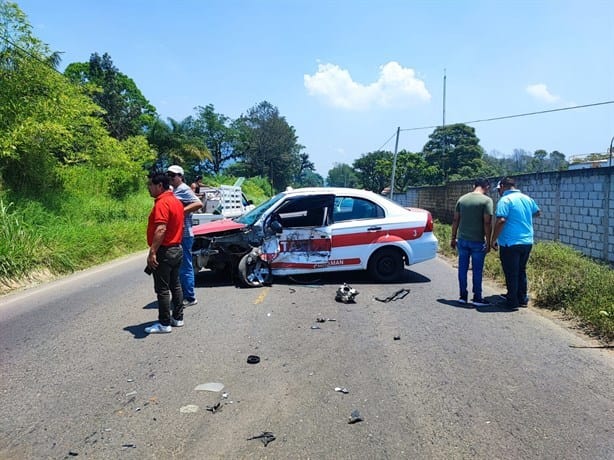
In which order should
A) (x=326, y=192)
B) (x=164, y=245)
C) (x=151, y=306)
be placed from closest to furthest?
(x=164, y=245) < (x=151, y=306) < (x=326, y=192)

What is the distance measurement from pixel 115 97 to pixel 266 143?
29.0 meters

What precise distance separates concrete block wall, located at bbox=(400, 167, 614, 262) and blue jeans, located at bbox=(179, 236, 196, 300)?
8.40 metres

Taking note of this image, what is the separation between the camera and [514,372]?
4.41 meters

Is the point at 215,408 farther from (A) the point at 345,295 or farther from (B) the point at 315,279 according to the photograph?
(B) the point at 315,279

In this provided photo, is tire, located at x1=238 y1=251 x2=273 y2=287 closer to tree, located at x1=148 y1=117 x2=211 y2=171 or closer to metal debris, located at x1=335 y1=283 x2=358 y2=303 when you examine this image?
metal debris, located at x1=335 y1=283 x2=358 y2=303

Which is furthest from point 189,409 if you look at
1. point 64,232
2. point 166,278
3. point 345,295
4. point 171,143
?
point 171,143

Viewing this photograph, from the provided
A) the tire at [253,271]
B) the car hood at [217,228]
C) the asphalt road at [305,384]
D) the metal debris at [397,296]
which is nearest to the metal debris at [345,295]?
the asphalt road at [305,384]

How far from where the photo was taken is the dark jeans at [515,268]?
6656 millimetres

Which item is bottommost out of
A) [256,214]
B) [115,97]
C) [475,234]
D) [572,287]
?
[572,287]

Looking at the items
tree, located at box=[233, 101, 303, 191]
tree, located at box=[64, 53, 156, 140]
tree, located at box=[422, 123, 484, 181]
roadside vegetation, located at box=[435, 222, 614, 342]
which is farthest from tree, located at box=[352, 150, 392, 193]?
roadside vegetation, located at box=[435, 222, 614, 342]

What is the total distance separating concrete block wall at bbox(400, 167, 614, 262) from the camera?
387 inches

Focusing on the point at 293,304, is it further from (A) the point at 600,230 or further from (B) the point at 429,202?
(B) the point at 429,202

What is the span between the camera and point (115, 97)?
145 feet

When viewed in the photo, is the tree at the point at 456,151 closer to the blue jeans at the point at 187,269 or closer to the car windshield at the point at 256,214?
the car windshield at the point at 256,214
